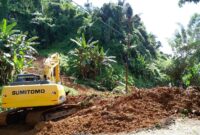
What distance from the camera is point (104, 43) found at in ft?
104

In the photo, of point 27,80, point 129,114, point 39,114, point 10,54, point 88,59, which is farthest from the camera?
point 88,59

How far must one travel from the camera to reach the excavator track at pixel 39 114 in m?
9.29

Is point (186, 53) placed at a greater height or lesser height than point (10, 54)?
greater

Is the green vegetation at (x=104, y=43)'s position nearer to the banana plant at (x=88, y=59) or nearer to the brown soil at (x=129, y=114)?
the banana plant at (x=88, y=59)

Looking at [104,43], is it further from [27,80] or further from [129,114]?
[129,114]

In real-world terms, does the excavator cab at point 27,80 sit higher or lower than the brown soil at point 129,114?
higher

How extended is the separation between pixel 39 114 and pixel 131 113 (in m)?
2.48

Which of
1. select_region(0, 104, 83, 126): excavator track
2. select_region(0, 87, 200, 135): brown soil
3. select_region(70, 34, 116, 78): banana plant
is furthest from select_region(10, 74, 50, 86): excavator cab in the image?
select_region(70, 34, 116, 78): banana plant

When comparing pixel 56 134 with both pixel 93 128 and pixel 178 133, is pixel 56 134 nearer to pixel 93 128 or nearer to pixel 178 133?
pixel 93 128

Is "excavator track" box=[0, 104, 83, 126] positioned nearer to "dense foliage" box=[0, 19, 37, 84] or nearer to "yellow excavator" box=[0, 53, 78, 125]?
"yellow excavator" box=[0, 53, 78, 125]

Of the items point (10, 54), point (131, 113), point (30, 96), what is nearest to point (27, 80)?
point (30, 96)

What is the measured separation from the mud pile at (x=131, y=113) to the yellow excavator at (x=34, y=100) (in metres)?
0.64

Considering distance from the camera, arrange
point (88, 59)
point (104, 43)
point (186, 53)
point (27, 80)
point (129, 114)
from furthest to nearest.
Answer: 1. point (104, 43)
2. point (186, 53)
3. point (88, 59)
4. point (27, 80)
5. point (129, 114)

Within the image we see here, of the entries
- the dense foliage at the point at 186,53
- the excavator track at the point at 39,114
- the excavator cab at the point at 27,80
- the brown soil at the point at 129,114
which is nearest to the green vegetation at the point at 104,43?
the dense foliage at the point at 186,53
